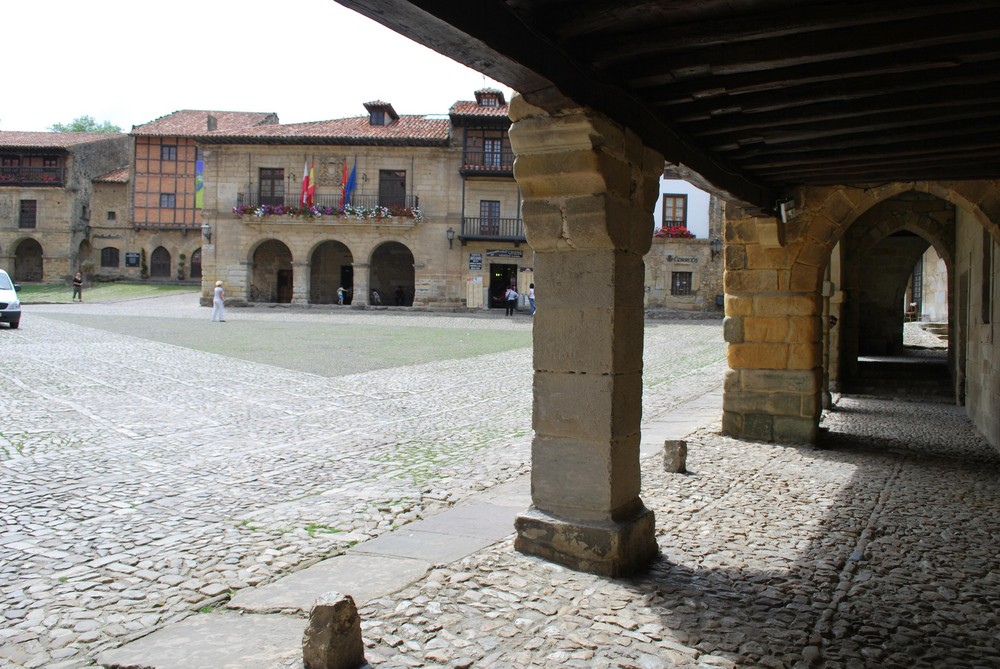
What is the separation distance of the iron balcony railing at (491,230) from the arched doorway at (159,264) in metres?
18.0

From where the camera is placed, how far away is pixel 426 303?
1273 inches

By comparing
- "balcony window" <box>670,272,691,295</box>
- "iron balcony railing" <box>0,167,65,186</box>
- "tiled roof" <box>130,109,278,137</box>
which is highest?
"tiled roof" <box>130,109,278,137</box>

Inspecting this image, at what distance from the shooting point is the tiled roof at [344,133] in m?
32.1

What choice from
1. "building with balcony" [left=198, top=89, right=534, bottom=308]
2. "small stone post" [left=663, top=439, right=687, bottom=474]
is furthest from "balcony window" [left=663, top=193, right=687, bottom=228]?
"small stone post" [left=663, top=439, right=687, bottom=474]

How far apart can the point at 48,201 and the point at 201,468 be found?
41979 millimetres

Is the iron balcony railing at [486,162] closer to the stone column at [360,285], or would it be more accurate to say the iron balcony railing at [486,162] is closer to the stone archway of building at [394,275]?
the stone archway of building at [394,275]

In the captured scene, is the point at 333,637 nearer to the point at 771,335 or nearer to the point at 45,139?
the point at 771,335

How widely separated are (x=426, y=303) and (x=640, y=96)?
28573mm

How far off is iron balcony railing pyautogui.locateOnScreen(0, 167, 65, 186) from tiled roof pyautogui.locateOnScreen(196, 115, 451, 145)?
13715 millimetres

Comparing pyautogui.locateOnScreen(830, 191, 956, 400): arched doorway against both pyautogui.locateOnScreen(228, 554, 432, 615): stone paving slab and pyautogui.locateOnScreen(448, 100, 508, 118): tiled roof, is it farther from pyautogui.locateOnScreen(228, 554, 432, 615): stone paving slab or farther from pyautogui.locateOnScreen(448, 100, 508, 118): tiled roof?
pyautogui.locateOnScreen(448, 100, 508, 118): tiled roof

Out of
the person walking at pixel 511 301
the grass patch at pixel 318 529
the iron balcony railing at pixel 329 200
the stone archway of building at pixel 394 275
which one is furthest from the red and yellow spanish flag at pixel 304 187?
the grass patch at pixel 318 529

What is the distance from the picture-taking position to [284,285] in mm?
36219

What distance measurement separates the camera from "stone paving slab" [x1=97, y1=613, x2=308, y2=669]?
268 centimetres

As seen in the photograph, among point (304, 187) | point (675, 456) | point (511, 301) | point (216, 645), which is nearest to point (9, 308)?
point (304, 187)
